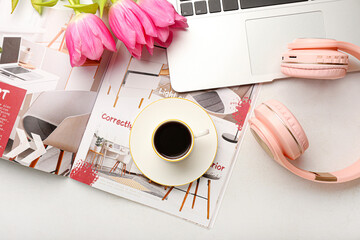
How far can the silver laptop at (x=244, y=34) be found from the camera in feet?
2.12

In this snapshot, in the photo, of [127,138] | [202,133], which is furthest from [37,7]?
[202,133]

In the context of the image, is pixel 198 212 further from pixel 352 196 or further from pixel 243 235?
pixel 352 196

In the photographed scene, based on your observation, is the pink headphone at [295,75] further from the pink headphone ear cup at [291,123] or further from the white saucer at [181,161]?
the white saucer at [181,161]

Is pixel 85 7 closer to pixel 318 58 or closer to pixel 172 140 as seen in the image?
pixel 172 140

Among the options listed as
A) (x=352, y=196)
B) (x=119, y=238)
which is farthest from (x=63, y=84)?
(x=352, y=196)

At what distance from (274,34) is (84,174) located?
58cm

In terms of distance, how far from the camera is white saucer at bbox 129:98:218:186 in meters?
0.67

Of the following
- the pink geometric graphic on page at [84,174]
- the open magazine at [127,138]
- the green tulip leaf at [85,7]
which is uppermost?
the green tulip leaf at [85,7]

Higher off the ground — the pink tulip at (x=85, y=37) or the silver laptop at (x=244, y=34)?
the silver laptop at (x=244, y=34)

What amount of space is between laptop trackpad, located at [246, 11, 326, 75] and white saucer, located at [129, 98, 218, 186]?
0.18 metres

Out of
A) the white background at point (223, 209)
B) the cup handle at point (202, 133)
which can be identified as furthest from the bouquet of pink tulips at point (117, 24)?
the white background at point (223, 209)

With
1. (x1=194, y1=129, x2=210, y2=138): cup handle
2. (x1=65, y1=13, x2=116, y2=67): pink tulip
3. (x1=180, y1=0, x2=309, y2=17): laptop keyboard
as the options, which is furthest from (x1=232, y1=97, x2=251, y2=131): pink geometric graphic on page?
(x1=65, y1=13, x2=116, y2=67): pink tulip

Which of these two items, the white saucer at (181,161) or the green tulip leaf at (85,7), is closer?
the green tulip leaf at (85,7)

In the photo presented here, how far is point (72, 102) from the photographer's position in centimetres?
68
